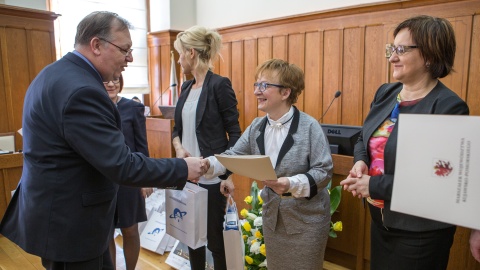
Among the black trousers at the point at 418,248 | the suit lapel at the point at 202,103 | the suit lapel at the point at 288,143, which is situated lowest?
the black trousers at the point at 418,248

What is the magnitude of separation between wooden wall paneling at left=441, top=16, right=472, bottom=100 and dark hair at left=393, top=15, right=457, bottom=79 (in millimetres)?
→ 1787

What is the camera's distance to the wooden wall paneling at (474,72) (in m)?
2.74

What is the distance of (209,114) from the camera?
1971 millimetres

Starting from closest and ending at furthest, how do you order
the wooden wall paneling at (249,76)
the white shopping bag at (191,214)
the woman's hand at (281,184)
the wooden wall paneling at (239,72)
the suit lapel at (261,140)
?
the woman's hand at (281,184) < the suit lapel at (261,140) < the white shopping bag at (191,214) < the wooden wall paneling at (249,76) < the wooden wall paneling at (239,72)

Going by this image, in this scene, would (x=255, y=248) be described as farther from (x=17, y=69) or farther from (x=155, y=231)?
(x=17, y=69)

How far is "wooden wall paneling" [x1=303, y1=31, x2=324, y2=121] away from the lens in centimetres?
375

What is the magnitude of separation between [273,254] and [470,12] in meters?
2.49

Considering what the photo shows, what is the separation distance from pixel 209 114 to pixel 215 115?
3cm

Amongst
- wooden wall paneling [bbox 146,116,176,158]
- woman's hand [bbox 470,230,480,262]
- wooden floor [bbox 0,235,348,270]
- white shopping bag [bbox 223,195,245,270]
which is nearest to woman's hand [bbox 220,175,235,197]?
white shopping bag [bbox 223,195,245,270]

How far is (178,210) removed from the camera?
1973 mm

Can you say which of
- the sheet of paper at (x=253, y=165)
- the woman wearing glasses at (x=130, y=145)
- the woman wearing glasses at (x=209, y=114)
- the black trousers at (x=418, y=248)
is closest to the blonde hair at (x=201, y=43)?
the woman wearing glasses at (x=209, y=114)

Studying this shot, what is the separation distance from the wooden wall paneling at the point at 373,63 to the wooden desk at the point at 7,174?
337cm

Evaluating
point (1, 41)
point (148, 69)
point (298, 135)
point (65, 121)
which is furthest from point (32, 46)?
point (298, 135)

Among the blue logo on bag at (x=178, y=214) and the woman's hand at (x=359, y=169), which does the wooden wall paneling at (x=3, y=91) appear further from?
the woman's hand at (x=359, y=169)
